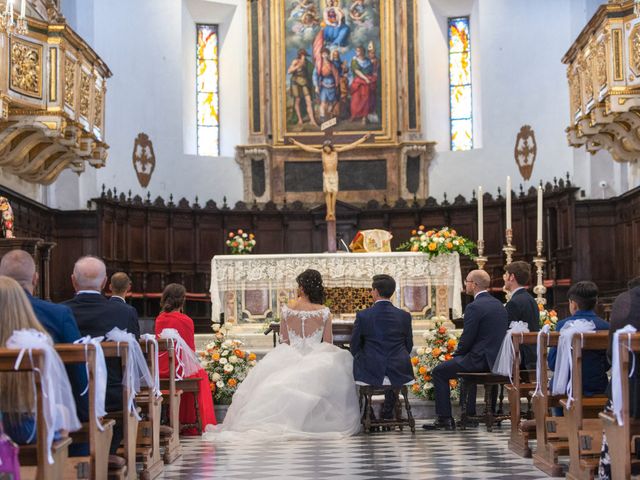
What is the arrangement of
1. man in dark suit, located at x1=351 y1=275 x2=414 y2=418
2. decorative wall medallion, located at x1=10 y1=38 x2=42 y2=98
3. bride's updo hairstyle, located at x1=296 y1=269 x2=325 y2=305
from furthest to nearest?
decorative wall medallion, located at x1=10 y1=38 x2=42 y2=98
bride's updo hairstyle, located at x1=296 y1=269 x2=325 y2=305
man in dark suit, located at x1=351 y1=275 x2=414 y2=418

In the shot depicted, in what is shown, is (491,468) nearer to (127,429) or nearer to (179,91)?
(127,429)

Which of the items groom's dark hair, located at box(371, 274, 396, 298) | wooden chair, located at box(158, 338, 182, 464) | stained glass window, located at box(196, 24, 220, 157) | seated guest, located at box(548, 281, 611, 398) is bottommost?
wooden chair, located at box(158, 338, 182, 464)

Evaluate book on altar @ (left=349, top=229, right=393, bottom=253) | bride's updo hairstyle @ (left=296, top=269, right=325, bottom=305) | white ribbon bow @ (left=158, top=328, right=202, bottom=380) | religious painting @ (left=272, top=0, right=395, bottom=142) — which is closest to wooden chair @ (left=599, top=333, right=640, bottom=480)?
white ribbon bow @ (left=158, top=328, right=202, bottom=380)

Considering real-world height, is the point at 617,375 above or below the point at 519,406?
above

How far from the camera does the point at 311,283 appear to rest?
960 centimetres

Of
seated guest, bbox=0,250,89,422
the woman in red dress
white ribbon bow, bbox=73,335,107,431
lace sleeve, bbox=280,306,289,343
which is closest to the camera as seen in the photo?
seated guest, bbox=0,250,89,422

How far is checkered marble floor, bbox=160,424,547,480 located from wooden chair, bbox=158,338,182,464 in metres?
0.10

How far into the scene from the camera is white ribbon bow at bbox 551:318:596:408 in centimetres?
638

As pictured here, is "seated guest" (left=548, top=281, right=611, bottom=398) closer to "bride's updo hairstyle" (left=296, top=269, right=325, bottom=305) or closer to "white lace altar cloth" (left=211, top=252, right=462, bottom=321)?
"bride's updo hairstyle" (left=296, top=269, right=325, bottom=305)

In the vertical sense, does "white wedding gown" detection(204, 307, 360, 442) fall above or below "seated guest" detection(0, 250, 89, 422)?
below

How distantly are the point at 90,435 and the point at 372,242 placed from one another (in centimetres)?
1027

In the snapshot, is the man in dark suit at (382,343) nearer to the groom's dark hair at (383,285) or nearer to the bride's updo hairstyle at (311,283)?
the groom's dark hair at (383,285)

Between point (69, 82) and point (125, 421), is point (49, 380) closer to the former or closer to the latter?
point (125, 421)

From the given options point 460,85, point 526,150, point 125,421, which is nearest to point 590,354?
point 125,421
